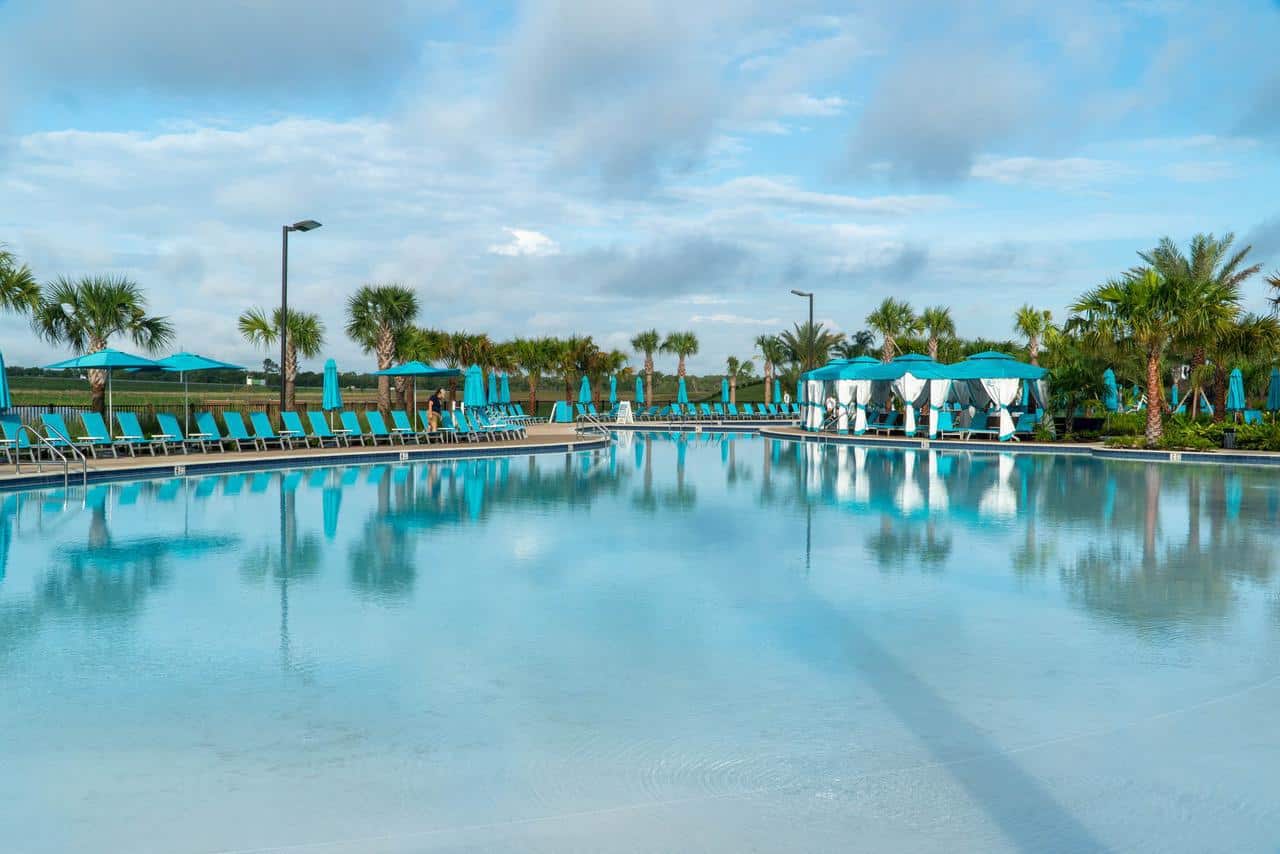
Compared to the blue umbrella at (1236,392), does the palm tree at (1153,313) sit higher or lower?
higher

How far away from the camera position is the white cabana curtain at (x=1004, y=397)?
23.7 m

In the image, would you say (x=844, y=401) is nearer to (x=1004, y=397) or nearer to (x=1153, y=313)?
(x=1004, y=397)

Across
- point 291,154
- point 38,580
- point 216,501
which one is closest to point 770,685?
point 38,580

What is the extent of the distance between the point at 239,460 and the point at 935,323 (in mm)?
31308

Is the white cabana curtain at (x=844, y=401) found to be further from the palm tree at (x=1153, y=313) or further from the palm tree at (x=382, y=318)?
the palm tree at (x=382, y=318)

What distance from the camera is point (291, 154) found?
19438 millimetres

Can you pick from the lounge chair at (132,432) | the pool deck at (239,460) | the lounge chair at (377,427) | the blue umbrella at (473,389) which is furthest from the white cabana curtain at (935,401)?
the lounge chair at (132,432)

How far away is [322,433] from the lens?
19.3 m

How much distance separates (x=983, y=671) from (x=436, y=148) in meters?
19.2

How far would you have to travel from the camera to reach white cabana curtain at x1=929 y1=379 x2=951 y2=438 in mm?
24594

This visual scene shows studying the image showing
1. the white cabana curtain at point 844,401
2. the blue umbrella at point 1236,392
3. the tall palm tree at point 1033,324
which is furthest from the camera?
the tall palm tree at point 1033,324

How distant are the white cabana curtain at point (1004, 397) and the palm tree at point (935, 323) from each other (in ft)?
56.5

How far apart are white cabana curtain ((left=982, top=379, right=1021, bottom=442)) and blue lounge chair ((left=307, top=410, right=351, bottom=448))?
592 inches

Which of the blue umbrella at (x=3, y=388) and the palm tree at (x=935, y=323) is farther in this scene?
the palm tree at (x=935, y=323)
